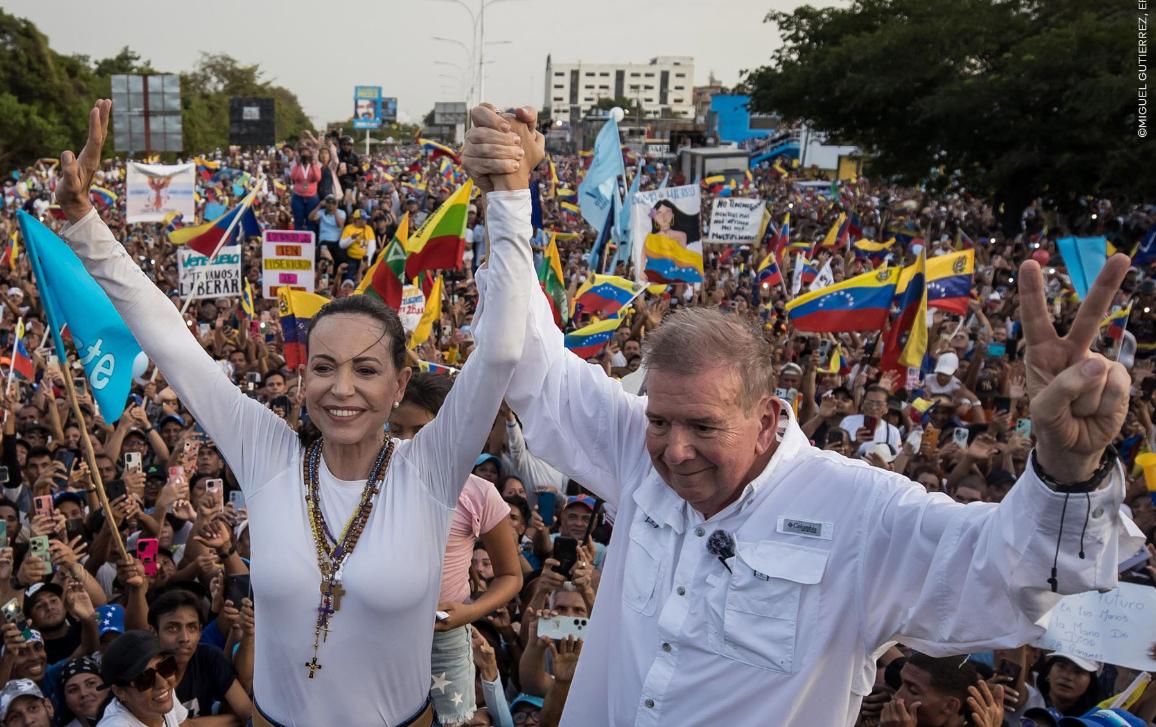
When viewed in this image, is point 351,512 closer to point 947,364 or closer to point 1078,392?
point 1078,392

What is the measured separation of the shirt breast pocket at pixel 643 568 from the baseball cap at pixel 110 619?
10.9 ft

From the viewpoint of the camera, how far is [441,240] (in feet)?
30.9

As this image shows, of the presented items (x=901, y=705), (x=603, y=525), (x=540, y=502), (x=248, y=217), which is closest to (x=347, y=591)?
(x=901, y=705)

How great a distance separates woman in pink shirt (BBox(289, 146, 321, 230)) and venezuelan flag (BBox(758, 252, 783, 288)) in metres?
6.94

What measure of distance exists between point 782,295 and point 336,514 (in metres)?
12.8

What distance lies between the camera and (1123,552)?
170 centimetres

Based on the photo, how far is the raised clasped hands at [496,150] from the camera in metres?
2.19

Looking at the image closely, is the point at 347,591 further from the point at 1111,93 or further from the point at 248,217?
the point at 1111,93

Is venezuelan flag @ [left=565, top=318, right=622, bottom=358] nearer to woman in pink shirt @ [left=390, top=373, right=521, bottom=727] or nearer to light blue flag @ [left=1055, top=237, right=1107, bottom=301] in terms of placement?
light blue flag @ [left=1055, top=237, right=1107, bottom=301]

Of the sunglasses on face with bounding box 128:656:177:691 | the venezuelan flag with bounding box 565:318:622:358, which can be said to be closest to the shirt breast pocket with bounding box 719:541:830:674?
the sunglasses on face with bounding box 128:656:177:691

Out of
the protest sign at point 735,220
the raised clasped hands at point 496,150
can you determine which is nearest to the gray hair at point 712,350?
the raised clasped hands at point 496,150

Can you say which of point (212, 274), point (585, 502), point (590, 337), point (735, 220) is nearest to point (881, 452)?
point (585, 502)

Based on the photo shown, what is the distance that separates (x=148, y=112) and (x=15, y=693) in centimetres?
3055

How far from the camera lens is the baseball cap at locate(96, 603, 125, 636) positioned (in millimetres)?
4602
